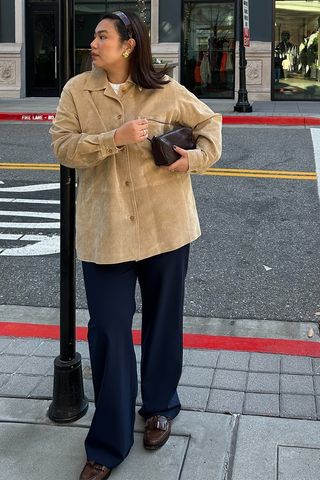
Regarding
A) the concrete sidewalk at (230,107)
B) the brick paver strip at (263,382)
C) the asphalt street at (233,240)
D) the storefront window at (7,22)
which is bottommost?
the brick paver strip at (263,382)

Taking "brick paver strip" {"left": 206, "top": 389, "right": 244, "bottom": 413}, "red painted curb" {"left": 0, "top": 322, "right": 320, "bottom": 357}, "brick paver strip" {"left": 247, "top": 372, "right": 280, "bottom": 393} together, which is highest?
"red painted curb" {"left": 0, "top": 322, "right": 320, "bottom": 357}

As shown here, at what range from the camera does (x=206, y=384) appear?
3.65m

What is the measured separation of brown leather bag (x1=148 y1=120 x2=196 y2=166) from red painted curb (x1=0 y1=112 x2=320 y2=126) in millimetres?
11706

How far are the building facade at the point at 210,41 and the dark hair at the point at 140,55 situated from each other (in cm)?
1638

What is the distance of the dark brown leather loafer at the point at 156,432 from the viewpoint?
3008 millimetres

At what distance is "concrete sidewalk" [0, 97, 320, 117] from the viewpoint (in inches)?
603

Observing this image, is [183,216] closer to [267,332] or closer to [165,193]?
[165,193]

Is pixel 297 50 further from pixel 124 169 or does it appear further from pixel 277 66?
pixel 124 169

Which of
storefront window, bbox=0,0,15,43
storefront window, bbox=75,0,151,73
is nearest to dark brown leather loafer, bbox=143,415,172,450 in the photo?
storefront window, bbox=75,0,151,73

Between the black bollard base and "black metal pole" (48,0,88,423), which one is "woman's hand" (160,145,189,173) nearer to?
"black metal pole" (48,0,88,423)

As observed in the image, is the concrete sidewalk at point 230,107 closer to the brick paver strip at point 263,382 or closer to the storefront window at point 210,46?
the storefront window at point 210,46

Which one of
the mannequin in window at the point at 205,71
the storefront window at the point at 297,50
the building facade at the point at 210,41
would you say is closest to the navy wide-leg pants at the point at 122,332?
the building facade at the point at 210,41

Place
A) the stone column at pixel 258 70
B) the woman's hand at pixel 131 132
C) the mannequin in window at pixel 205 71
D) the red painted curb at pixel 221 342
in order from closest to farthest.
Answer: the woman's hand at pixel 131 132
the red painted curb at pixel 221 342
the stone column at pixel 258 70
the mannequin in window at pixel 205 71

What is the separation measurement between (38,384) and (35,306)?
1.34 m
